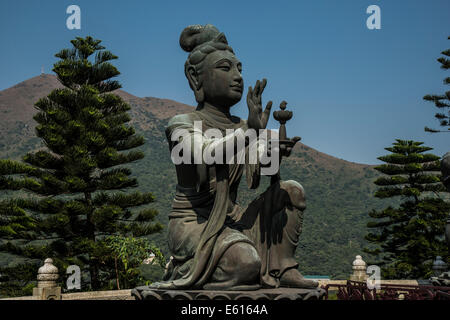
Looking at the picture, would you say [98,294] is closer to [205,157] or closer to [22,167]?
[22,167]

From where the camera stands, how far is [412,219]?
1570 centimetres

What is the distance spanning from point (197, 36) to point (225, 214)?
1664 millimetres

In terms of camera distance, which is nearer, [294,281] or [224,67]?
[294,281]

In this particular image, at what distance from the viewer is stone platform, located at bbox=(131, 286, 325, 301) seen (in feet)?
11.0

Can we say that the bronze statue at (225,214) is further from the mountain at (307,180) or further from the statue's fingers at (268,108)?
the mountain at (307,180)

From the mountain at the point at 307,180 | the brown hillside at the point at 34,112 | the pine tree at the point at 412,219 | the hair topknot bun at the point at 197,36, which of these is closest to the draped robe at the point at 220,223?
the hair topknot bun at the point at 197,36

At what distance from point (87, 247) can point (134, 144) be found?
326 centimetres

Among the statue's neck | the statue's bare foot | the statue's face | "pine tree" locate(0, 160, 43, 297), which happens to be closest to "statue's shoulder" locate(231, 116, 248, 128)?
the statue's neck

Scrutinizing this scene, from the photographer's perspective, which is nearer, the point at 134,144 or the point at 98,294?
the point at 98,294

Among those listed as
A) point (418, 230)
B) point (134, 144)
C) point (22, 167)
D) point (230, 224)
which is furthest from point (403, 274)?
point (230, 224)

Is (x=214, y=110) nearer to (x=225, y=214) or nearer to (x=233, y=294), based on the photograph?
(x=225, y=214)

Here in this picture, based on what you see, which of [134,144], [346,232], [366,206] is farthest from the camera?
[366,206]

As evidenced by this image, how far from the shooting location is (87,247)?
12.8m

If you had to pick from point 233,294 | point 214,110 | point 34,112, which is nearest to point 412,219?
point 214,110
